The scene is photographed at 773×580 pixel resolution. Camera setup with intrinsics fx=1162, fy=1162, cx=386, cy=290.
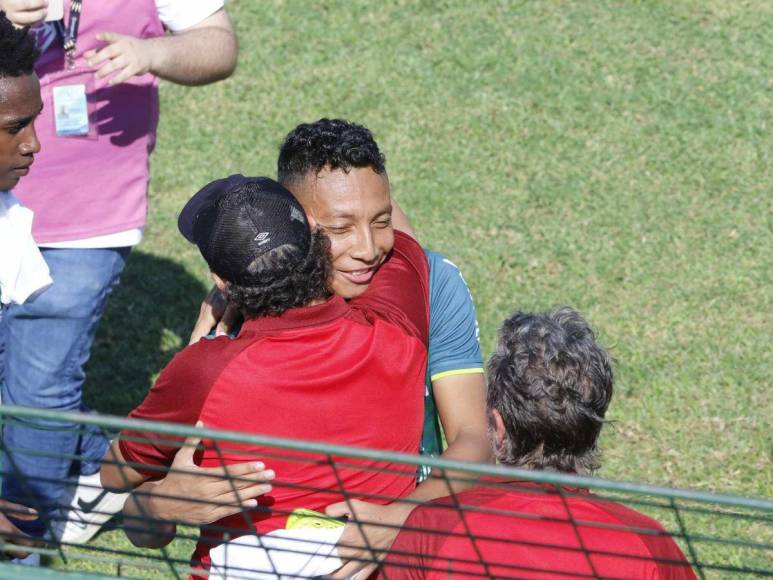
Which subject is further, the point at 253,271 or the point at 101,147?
the point at 101,147

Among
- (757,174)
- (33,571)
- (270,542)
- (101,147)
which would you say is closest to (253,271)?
(270,542)

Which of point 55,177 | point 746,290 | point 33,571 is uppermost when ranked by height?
point 33,571

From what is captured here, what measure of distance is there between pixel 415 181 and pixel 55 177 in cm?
330

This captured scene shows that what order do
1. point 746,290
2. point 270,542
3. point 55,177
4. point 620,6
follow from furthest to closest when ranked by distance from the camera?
point 620,6 → point 746,290 → point 55,177 → point 270,542

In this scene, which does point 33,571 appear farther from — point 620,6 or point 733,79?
point 620,6

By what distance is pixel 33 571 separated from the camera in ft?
7.16

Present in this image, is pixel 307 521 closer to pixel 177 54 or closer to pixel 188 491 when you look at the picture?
pixel 188 491

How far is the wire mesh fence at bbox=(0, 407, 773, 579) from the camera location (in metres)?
2.45

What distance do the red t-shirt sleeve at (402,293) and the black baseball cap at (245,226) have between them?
10.4 inches

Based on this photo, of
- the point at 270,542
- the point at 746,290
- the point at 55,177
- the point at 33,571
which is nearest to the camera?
the point at 33,571

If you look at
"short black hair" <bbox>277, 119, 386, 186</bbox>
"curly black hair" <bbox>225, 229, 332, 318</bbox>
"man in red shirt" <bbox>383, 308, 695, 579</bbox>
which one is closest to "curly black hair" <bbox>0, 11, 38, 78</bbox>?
"short black hair" <bbox>277, 119, 386, 186</bbox>

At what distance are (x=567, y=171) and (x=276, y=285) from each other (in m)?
4.96

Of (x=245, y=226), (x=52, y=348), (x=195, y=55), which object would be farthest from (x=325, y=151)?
(x=52, y=348)

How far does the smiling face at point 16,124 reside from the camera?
358 centimetres
